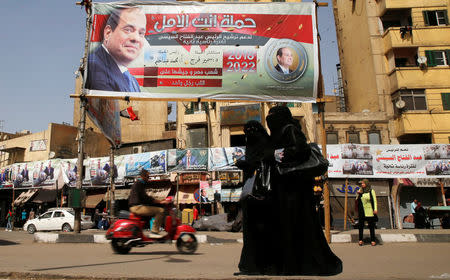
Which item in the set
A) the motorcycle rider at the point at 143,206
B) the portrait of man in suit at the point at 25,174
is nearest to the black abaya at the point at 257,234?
the motorcycle rider at the point at 143,206

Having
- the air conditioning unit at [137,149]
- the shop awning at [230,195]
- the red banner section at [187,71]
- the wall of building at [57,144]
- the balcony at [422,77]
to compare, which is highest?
the balcony at [422,77]

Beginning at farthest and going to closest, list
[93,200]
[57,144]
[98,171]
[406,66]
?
1. [57,144]
2. [93,200]
3. [98,171]
4. [406,66]

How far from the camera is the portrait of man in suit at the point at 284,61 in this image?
11906mm

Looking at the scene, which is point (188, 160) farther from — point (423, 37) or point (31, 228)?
point (423, 37)

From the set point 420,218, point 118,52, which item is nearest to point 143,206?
point 118,52

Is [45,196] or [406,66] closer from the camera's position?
[406,66]

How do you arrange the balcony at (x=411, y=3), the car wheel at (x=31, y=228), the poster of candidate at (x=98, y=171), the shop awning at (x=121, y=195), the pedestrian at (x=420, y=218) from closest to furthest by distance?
the pedestrian at (x=420, y=218) < the car wheel at (x=31, y=228) < the shop awning at (x=121, y=195) < the balcony at (x=411, y=3) < the poster of candidate at (x=98, y=171)

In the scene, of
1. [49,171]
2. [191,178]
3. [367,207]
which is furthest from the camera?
[49,171]

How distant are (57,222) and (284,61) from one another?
692 inches

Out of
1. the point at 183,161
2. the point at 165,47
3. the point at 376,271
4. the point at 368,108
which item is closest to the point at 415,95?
the point at 368,108

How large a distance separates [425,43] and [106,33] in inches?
859

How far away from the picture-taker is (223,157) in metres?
22.2

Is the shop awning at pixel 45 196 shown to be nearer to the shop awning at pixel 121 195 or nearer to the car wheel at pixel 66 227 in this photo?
the shop awning at pixel 121 195

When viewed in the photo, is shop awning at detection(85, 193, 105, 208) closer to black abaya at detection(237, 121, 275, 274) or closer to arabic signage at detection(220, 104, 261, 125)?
arabic signage at detection(220, 104, 261, 125)
